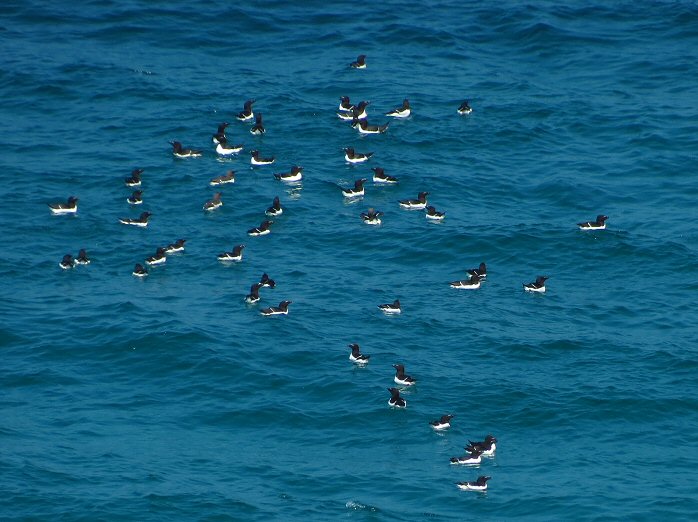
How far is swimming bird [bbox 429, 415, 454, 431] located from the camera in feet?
156

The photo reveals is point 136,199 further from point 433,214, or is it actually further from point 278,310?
point 433,214

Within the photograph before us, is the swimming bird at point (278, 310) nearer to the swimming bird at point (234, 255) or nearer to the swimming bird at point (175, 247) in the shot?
the swimming bird at point (234, 255)

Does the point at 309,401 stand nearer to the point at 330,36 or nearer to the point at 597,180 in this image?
the point at 597,180

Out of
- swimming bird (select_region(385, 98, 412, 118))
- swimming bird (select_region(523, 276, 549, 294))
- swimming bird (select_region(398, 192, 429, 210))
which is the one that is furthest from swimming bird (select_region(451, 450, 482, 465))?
swimming bird (select_region(385, 98, 412, 118))

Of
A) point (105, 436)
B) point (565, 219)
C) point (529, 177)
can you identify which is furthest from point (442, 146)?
point (105, 436)

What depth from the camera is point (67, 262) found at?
5897cm

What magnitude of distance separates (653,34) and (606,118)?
39.9 ft

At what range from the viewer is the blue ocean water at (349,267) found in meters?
45.3

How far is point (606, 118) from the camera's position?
73688 millimetres

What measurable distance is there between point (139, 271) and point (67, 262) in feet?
10.6

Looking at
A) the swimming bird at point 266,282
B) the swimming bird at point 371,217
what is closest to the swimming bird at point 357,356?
the swimming bird at point 266,282

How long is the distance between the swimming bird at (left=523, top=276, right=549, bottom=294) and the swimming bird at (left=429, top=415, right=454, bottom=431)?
451 inches

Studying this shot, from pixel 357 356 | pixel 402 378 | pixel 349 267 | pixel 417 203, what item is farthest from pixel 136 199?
pixel 402 378

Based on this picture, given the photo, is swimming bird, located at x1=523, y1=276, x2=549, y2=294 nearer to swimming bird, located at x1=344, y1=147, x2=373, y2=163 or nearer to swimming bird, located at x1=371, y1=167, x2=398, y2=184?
swimming bird, located at x1=371, y1=167, x2=398, y2=184
